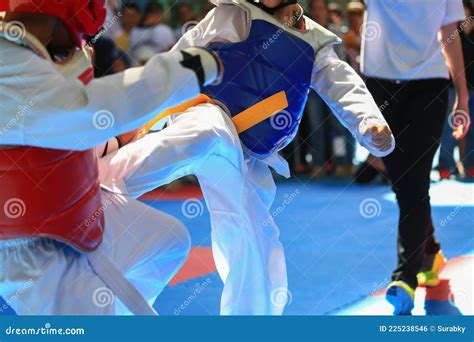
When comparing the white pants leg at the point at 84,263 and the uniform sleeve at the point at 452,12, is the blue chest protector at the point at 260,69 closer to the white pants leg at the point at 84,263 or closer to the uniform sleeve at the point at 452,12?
the white pants leg at the point at 84,263

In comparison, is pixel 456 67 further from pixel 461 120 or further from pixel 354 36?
pixel 354 36

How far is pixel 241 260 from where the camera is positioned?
Answer: 3.85m

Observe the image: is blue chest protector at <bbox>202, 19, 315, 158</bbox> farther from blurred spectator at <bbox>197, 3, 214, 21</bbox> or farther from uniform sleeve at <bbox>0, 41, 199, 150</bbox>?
blurred spectator at <bbox>197, 3, 214, 21</bbox>

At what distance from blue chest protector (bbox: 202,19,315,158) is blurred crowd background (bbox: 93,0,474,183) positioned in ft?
16.5

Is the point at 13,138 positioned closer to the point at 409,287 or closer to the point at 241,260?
the point at 241,260

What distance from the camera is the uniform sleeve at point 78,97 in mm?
2611

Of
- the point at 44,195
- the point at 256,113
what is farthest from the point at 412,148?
the point at 44,195

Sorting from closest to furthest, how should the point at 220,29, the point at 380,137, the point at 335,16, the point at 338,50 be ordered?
the point at 380,137, the point at 220,29, the point at 338,50, the point at 335,16

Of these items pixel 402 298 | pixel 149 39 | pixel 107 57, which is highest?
pixel 402 298

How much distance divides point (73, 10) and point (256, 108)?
122cm

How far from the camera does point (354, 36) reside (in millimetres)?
9664

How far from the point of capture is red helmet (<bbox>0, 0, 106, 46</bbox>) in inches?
109

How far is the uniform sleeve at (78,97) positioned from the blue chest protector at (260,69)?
120 cm
